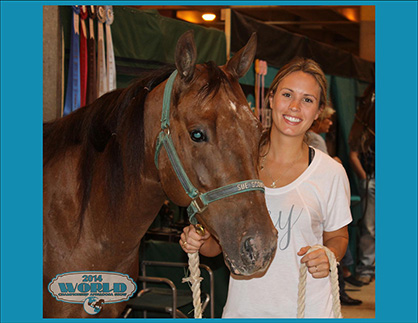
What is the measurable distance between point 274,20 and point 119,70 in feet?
11.8

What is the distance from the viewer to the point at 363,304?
13.2 feet

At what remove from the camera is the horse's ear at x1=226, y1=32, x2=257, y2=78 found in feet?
4.79

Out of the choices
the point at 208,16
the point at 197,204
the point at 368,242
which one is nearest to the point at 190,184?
the point at 197,204

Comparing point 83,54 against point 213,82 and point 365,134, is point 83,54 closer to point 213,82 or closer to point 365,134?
point 213,82

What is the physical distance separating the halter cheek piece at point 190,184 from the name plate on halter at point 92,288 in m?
0.47

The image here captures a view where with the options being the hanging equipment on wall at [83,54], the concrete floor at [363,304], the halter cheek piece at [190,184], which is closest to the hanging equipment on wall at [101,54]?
the hanging equipment on wall at [83,54]

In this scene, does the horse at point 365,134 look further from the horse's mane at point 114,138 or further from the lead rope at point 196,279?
the lead rope at point 196,279

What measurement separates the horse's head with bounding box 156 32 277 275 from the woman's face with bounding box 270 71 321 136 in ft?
0.49

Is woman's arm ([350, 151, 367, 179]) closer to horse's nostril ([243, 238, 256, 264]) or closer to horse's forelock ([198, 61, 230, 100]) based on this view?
horse's forelock ([198, 61, 230, 100])

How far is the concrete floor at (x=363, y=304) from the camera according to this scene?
3615mm

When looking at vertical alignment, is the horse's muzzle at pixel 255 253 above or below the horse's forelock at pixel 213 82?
below

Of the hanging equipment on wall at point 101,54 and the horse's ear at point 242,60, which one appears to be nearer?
the horse's ear at point 242,60

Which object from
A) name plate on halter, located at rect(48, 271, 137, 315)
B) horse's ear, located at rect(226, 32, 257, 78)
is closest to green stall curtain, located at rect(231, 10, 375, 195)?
horse's ear, located at rect(226, 32, 257, 78)

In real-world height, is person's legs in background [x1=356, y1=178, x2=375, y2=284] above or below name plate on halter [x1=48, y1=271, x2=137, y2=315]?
below
